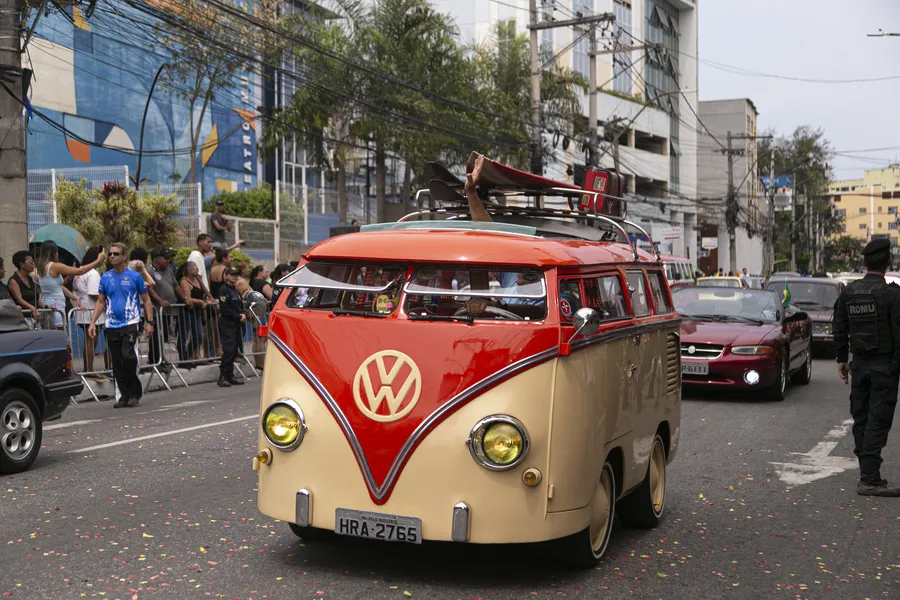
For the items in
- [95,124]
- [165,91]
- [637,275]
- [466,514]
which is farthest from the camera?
[165,91]

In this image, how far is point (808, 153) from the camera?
3846 inches

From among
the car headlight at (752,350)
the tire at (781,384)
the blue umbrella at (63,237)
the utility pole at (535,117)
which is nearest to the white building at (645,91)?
the utility pole at (535,117)

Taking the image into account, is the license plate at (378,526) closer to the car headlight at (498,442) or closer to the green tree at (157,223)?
the car headlight at (498,442)

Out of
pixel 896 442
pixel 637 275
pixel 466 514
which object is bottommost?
pixel 896 442

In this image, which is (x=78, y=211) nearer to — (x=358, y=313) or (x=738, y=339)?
(x=738, y=339)

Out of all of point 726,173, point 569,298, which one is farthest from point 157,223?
point 726,173

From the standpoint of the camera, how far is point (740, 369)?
45.3 ft

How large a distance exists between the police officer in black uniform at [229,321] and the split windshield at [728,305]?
6523 millimetres

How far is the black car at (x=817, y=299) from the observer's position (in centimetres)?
2195

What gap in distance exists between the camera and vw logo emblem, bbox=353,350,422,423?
16.9 ft

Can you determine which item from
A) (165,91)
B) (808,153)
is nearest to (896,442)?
(165,91)

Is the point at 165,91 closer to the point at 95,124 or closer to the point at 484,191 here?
the point at 95,124

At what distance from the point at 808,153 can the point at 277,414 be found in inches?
3910

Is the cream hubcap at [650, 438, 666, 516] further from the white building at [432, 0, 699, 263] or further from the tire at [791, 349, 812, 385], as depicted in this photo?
the white building at [432, 0, 699, 263]
